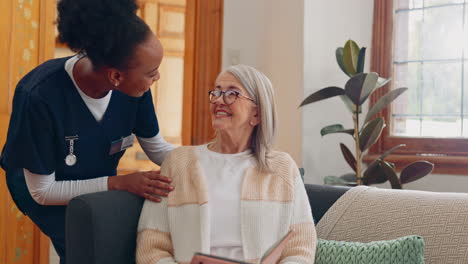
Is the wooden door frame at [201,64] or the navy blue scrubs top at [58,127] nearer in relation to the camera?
the navy blue scrubs top at [58,127]

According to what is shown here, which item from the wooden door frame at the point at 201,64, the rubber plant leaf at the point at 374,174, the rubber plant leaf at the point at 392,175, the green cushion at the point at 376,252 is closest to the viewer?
the green cushion at the point at 376,252

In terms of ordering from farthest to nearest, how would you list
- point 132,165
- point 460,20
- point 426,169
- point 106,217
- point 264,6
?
1. point 132,165
2. point 264,6
3. point 460,20
4. point 426,169
5. point 106,217

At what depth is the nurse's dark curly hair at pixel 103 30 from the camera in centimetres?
181

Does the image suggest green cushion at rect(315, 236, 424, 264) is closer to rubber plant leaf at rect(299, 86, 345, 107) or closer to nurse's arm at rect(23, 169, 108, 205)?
nurse's arm at rect(23, 169, 108, 205)

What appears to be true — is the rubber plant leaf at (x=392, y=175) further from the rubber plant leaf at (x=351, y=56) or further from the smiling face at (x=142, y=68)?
the smiling face at (x=142, y=68)

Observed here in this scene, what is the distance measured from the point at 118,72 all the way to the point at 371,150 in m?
2.38

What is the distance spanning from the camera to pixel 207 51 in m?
3.92

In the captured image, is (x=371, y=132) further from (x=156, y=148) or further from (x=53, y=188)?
(x=53, y=188)

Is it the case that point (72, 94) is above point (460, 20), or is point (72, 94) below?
below

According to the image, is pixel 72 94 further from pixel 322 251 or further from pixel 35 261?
pixel 35 261

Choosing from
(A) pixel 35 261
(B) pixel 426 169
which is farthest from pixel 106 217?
(B) pixel 426 169

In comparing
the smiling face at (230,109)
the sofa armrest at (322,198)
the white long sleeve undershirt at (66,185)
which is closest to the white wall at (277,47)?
the sofa armrest at (322,198)

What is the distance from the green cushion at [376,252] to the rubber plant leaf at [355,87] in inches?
56.6

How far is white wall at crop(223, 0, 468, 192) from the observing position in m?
3.66
